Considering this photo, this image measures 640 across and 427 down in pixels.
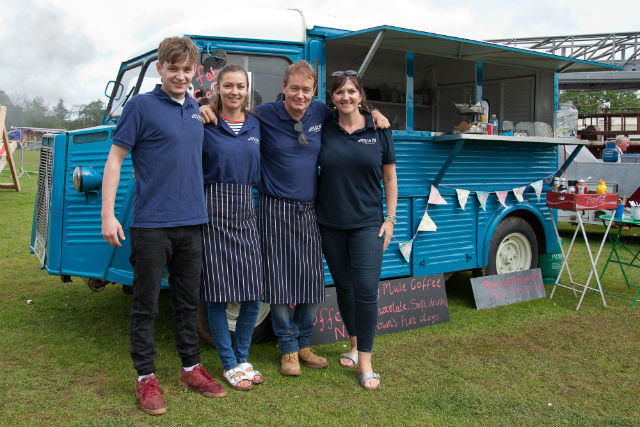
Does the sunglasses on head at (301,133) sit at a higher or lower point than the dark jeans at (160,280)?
higher

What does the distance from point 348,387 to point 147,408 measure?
1.20 metres

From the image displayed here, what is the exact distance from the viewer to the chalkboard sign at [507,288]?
5.24 metres

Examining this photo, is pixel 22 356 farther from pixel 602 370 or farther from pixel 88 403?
pixel 602 370

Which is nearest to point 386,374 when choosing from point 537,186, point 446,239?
point 446,239

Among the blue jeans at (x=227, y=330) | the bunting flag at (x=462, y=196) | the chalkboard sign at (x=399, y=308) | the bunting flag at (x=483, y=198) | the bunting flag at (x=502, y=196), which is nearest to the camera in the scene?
the blue jeans at (x=227, y=330)

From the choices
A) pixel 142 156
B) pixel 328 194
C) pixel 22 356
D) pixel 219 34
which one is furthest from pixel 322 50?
pixel 22 356

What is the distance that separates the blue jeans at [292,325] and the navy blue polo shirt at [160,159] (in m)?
0.90

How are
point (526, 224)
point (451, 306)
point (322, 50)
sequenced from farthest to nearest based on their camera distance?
point (526, 224)
point (451, 306)
point (322, 50)

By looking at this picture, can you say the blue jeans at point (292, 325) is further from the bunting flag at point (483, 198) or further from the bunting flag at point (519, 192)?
the bunting flag at point (519, 192)

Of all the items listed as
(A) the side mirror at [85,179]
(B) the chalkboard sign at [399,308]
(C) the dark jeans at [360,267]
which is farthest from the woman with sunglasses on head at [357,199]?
(A) the side mirror at [85,179]

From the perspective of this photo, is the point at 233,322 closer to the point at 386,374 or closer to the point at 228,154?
the point at 386,374

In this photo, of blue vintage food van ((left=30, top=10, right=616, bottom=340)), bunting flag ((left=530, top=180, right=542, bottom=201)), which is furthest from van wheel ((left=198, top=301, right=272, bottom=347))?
bunting flag ((left=530, top=180, right=542, bottom=201))

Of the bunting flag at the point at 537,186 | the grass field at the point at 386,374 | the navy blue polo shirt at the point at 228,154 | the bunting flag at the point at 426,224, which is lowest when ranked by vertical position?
the grass field at the point at 386,374

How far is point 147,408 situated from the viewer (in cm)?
302
